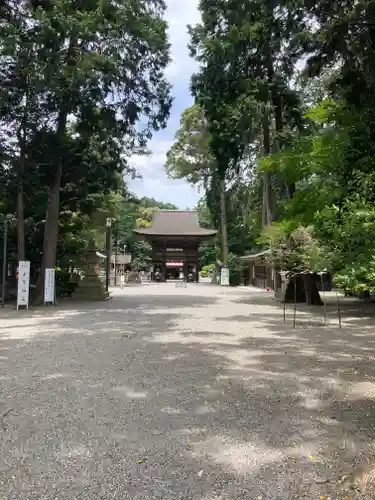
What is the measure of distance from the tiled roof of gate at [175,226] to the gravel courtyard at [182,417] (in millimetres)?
32723

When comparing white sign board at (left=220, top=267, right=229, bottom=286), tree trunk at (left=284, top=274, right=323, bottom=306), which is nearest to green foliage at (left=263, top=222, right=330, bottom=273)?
tree trunk at (left=284, top=274, right=323, bottom=306)

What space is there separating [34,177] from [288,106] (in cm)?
904

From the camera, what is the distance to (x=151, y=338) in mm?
8398

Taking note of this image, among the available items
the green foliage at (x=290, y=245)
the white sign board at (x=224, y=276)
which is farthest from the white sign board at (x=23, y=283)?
the white sign board at (x=224, y=276)

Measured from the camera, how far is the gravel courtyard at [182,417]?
2768mm

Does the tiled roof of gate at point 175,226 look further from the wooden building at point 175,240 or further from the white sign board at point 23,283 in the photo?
the white sign board at point 23,283

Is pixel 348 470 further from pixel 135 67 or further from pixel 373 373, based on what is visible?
pixel 135 67

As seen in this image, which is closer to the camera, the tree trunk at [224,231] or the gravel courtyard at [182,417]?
the gravel courtyard at [182,417]

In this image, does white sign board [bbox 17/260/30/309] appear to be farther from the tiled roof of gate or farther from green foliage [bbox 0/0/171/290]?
the tiled roof of gate

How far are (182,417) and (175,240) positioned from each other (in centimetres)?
3808

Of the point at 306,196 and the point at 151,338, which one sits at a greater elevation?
the point at 306,196

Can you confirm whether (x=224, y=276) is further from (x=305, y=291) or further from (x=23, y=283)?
(x=23, y=283)

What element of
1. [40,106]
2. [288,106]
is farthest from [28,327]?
[288,106]

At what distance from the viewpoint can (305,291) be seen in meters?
16.6
